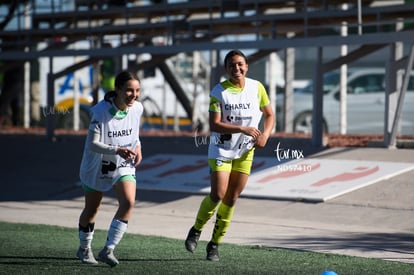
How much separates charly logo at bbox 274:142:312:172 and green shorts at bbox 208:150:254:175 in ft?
21.1

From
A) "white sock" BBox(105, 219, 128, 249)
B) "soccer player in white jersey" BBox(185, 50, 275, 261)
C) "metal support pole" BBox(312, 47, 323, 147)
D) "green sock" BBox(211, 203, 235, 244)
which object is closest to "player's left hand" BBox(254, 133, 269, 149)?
"soccer player in white jersey" BBox(185, 50, 275, 261)

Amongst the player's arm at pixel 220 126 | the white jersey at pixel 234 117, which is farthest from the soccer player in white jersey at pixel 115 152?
the white jersey at pixel 234 117

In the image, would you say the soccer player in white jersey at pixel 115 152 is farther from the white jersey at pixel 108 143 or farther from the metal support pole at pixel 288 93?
the metal support pole at pixel 288 93

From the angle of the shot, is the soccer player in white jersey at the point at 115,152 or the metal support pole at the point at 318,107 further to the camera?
the metal support pole at the point at 318,107

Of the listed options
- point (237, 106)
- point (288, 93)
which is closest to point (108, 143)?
point (237, 106)

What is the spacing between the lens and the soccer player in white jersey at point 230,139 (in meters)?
9.56

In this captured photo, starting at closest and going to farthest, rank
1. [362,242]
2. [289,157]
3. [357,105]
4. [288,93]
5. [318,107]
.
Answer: [362,242]
[289,157]
[318,107]
[288,93]
[357,105]

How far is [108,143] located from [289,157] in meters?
8.09

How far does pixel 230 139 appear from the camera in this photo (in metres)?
9.64

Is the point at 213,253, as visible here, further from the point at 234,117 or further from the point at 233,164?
the point at 234,117

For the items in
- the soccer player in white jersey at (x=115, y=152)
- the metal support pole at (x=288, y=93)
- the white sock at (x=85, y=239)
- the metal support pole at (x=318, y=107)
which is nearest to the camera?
the soccer player in white jersey at (x=115, y=152)

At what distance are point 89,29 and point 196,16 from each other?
104 inches

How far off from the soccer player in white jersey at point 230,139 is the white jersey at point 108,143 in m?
0.83

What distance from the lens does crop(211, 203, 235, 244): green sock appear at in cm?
967
